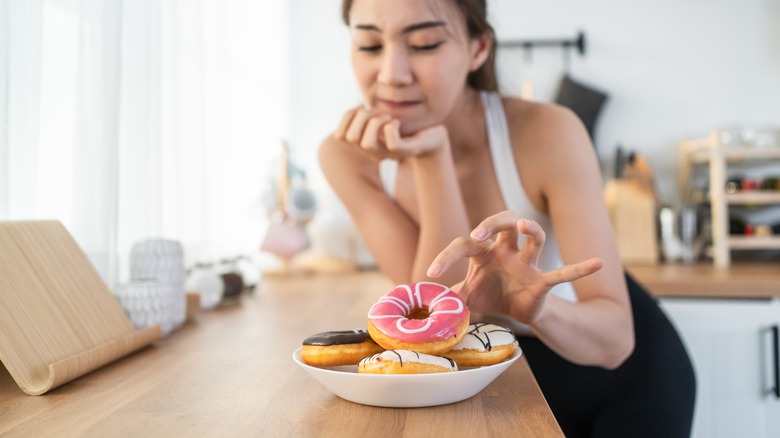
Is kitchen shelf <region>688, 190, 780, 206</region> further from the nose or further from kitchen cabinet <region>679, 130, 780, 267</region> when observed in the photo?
the nose

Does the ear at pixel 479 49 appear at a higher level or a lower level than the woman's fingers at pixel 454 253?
higher

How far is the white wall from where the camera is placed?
234 centimetres

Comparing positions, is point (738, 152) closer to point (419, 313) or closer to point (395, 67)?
point (395, 67)

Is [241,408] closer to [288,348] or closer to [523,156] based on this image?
[288,348]

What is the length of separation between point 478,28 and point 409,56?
196mm

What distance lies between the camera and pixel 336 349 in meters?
0.62

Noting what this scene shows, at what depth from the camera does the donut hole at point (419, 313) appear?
65 cm

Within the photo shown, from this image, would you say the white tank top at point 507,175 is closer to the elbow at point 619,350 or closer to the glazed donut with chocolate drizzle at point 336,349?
the elbow at point 619,350

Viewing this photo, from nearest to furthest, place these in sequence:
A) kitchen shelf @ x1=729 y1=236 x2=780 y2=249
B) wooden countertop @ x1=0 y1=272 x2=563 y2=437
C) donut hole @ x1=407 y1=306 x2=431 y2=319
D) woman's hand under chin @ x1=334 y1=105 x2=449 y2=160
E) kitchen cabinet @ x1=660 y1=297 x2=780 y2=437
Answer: wooden countertop @ x1=0 y1=272 x2=563 y2=437 < donut hole @ x1=407 y1=306 x2=431 y2=319 < woman's hand under chin @ x1=334 y1=105 x2=449 y2=160 < kitchen cabinet @ x1=660 y1=297 x2=780 y2=437 < kitchen shelf @ x1=729 y1=236 x2=780 y2=249

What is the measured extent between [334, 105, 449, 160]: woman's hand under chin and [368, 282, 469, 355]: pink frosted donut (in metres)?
0.34

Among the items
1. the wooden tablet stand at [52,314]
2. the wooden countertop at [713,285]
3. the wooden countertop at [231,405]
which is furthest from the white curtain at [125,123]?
the wooden countertop at [713,285]

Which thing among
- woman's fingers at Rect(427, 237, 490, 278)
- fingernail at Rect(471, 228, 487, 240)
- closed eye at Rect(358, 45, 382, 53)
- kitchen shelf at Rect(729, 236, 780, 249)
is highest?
closed eye at Rect(358, 45, 382, 53)

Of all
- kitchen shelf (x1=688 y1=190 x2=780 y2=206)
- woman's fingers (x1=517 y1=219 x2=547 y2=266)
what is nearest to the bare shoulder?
woman's fingers (x1=517 y1=219 x2=547 y2=266)

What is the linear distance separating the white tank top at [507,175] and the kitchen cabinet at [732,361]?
0.72 metres
